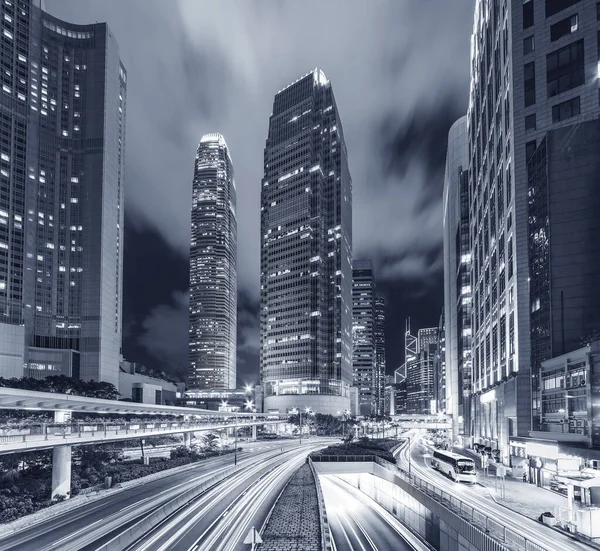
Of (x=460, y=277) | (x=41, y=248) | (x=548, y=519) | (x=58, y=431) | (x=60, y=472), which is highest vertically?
(x=41, y=248)

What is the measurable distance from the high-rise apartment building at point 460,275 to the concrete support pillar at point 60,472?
109 meters

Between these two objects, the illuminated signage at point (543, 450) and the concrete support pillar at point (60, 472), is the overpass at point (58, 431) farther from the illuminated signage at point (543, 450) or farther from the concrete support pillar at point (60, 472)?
the illuminated signage at point (543, 450)

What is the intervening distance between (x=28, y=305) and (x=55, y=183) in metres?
46.1

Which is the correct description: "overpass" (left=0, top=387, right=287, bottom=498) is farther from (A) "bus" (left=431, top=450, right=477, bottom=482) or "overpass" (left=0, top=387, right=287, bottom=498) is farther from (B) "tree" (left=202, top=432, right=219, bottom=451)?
(B) "tree" (left=202, top=432, right=219, bottom=451)

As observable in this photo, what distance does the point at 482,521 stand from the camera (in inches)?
1178

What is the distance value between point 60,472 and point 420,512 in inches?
1302

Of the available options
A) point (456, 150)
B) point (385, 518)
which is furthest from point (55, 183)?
point (385, 518)

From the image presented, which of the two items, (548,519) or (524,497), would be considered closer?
(548,519)

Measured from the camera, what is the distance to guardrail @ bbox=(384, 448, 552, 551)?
2499 centimetres

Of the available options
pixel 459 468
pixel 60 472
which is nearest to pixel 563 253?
pixel 459 468

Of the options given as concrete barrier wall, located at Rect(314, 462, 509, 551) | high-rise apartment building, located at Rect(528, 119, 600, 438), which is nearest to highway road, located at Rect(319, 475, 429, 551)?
concrete barrier wall, located at Rect(314, 462, 509, 551)

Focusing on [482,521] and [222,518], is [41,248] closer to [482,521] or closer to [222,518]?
[222,518]

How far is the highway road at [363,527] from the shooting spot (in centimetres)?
4509

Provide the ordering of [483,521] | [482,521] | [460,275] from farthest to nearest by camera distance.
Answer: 1. [460,275]
2. [482,521]
3. [483,521]
